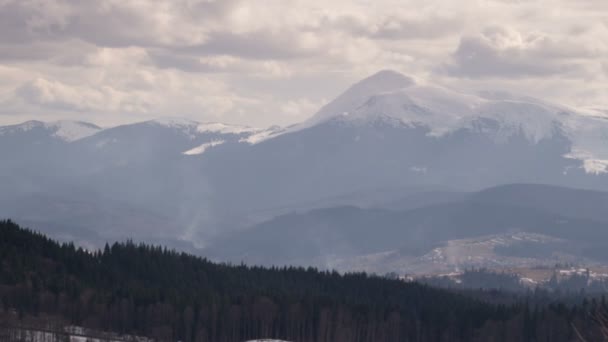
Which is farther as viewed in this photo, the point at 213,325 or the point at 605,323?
the point at 213,325

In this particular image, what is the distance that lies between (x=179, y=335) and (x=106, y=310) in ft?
32.0

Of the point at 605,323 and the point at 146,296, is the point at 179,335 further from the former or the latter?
the point at 605,323

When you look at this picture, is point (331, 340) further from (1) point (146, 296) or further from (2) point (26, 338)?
(2) point (26, 338)

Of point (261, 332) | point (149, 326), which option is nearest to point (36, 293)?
point (149, 326)

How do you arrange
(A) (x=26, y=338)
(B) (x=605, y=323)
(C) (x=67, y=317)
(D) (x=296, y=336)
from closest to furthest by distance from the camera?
(B) (x=605, y=323)
(A) (x=26, y=338)
(C) (x=67, y=317)
(D) (x=296, y=336)

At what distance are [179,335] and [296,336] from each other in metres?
18.4

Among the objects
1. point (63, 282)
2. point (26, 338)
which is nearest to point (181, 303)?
point (63, 282)

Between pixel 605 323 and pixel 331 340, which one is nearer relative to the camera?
pixel 605 323

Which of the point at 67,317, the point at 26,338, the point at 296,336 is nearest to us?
the point at 26,338

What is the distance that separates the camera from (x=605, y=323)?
78.1 metres

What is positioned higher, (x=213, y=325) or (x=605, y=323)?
(x=213, y=325)

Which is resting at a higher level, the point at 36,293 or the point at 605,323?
the point at 36,293

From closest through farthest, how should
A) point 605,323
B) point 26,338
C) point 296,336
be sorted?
1. point 605,323
2. point 26,338
3. point 296,336

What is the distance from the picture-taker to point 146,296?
195m
